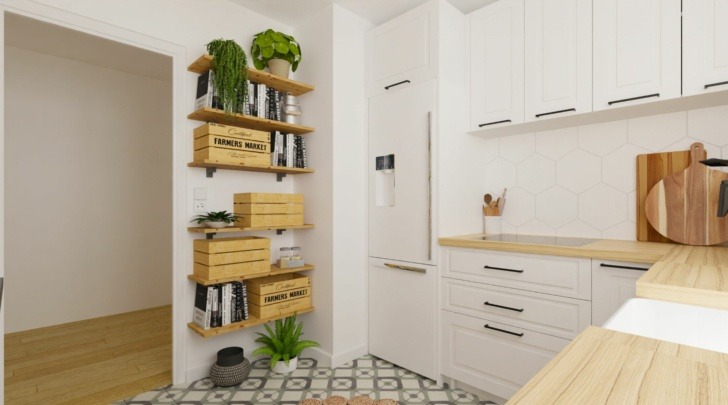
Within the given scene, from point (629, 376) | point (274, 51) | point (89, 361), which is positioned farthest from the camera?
point (89, 361)

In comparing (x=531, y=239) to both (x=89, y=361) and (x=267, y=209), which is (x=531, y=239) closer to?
(x=267, y=209)

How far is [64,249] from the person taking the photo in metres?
3.60

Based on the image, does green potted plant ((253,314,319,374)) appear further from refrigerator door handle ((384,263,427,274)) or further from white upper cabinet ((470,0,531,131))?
white upper cabinet ((470,0,531,131))

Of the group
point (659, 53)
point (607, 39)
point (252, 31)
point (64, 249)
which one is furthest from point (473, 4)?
point (64, 249)

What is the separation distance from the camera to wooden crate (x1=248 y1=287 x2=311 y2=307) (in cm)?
244

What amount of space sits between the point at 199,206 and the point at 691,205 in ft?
8.98

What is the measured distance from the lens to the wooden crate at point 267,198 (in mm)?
2410

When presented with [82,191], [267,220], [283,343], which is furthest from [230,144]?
[82,191]

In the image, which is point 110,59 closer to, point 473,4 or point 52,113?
point 52,113

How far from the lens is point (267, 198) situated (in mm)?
2475

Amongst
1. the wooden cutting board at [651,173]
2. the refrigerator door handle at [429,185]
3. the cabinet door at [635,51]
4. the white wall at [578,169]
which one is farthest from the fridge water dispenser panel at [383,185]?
the wooden cutting board at [651,173]

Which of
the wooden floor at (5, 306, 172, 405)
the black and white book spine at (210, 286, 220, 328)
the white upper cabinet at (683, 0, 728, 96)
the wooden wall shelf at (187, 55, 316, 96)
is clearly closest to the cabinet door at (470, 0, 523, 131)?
the white upper cabinet at (683, 0, 728, 96)

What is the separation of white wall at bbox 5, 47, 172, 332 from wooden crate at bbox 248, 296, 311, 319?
2.23 metres

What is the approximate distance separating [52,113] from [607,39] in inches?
173
